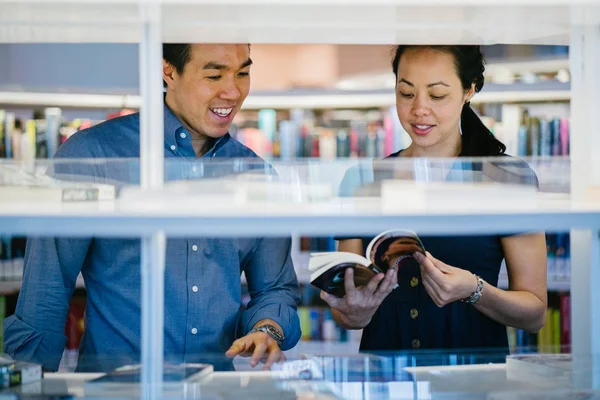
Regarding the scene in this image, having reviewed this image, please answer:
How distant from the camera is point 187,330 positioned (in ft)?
6.70

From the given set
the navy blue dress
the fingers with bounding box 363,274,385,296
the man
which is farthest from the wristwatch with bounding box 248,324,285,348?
the navy blue dress

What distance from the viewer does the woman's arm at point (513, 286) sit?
201 cm

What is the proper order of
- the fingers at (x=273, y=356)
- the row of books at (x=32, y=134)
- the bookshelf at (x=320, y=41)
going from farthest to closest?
the row of books at (x=32, y=134) → the fingers at (x=273, y=356) → the bookshelf at (x=320, y=41)

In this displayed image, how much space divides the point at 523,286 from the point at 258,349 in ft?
2.63

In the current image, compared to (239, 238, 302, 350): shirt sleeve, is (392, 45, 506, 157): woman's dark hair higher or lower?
higher

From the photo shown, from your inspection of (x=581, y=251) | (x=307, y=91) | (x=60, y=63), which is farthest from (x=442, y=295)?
(x=60, y=63)

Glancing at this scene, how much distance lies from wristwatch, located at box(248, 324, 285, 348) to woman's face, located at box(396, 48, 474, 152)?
772 mm

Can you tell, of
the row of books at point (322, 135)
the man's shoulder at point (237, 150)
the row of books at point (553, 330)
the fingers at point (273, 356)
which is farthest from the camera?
the row of books at point (322, 135)

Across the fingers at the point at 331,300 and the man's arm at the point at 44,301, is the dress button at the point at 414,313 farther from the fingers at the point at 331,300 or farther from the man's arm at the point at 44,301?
the man's arm at the point at 44,301

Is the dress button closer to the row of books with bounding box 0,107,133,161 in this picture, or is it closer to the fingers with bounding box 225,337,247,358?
the fingers with bounding box 225,337,247,358

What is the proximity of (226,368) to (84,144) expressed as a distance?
2.41ft

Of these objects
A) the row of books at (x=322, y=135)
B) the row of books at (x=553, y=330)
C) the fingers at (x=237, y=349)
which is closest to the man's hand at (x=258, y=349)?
the fingers at (x=237, y=349)

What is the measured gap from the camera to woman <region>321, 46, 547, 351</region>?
211 cm

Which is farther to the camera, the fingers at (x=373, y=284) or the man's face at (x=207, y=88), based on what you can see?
the man's face at (x=207, y=88)
